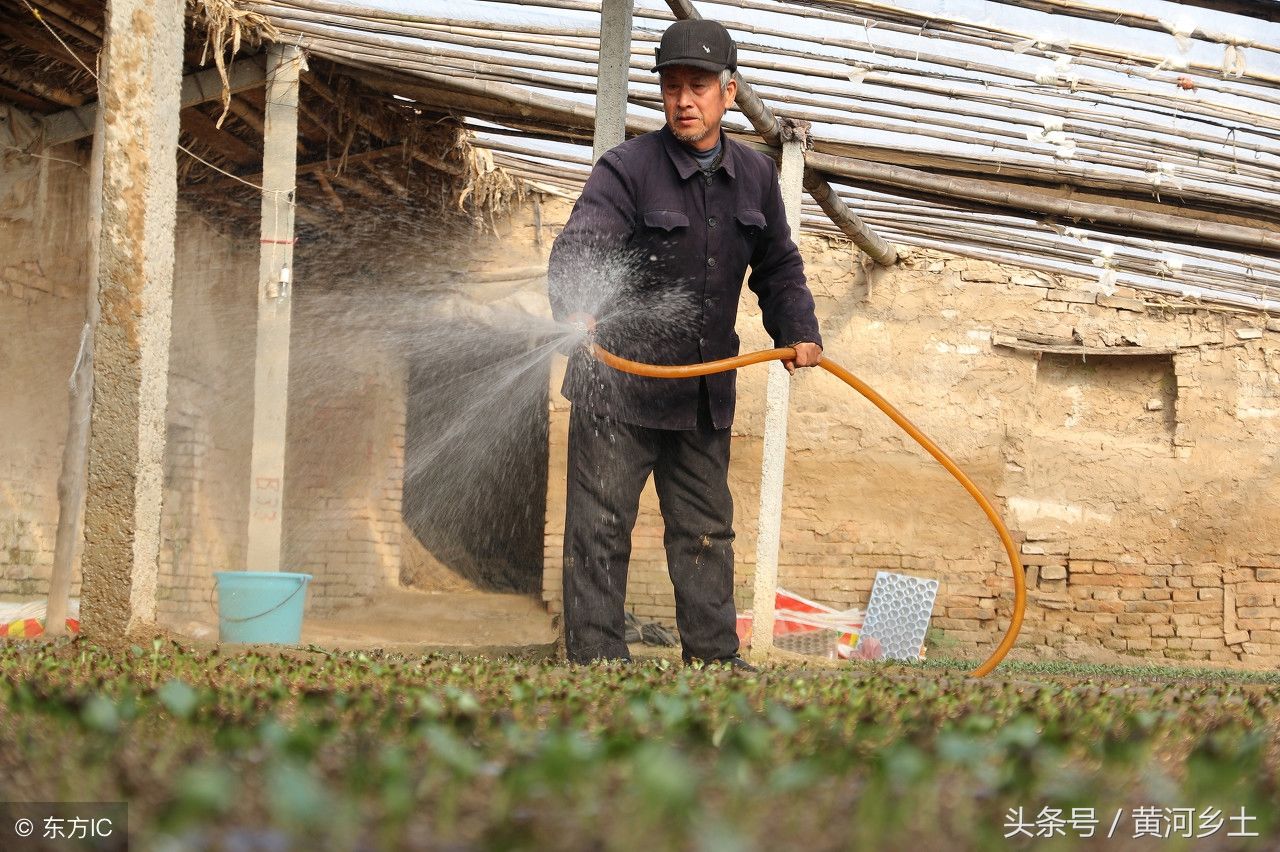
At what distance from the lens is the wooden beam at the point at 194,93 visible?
7.60 metres

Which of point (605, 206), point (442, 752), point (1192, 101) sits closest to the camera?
point (442, 752)

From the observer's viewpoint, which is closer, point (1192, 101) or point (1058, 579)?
point (1192, 101)

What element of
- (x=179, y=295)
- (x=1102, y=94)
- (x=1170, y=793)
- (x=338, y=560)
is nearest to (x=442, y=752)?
(x=1170, y=793)

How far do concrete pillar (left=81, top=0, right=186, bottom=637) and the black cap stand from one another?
158cm

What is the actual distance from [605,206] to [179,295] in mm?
5948

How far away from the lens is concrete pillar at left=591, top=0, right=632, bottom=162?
558 centimetres

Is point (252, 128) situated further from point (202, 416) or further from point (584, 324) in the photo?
point (584, 324)

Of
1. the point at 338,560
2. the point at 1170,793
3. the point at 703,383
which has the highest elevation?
the point at 703,383

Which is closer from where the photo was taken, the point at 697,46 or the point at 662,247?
the point at 697,46

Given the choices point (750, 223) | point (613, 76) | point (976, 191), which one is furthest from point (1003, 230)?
point (750, 223)

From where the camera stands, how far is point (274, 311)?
24.0ft

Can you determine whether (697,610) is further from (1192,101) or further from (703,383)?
(1192,101)

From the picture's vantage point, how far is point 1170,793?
1401 mm

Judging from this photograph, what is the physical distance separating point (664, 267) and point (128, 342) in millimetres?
1743
